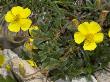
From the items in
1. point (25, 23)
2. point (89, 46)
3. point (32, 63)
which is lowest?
point (32, 63)

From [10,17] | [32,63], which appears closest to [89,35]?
[32,63]

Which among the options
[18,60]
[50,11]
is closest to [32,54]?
[18,60]

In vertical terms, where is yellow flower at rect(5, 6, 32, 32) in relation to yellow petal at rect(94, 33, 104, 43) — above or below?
above

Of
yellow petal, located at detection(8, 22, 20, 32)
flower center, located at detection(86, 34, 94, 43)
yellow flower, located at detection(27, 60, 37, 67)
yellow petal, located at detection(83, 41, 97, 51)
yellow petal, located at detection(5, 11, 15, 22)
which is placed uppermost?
yellow petal, located at detection(5, 11, 15, 22)

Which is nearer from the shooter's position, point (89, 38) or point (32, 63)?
point (89, 38)

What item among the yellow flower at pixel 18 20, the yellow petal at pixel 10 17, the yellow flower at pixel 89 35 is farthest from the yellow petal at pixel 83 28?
the yellow petal at pixel 10 17

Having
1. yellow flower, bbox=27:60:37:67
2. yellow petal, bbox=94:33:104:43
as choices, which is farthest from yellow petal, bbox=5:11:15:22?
yellow petal, bbox=94:33:104:43

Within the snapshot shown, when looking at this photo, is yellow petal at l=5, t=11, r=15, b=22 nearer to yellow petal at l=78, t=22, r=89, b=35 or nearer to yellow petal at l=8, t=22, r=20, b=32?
yellow petal at l=8, t=22, r=20, b=32

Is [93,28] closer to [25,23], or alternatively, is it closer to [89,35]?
[89,35]

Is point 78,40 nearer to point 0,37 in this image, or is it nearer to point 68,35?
point 68,35
